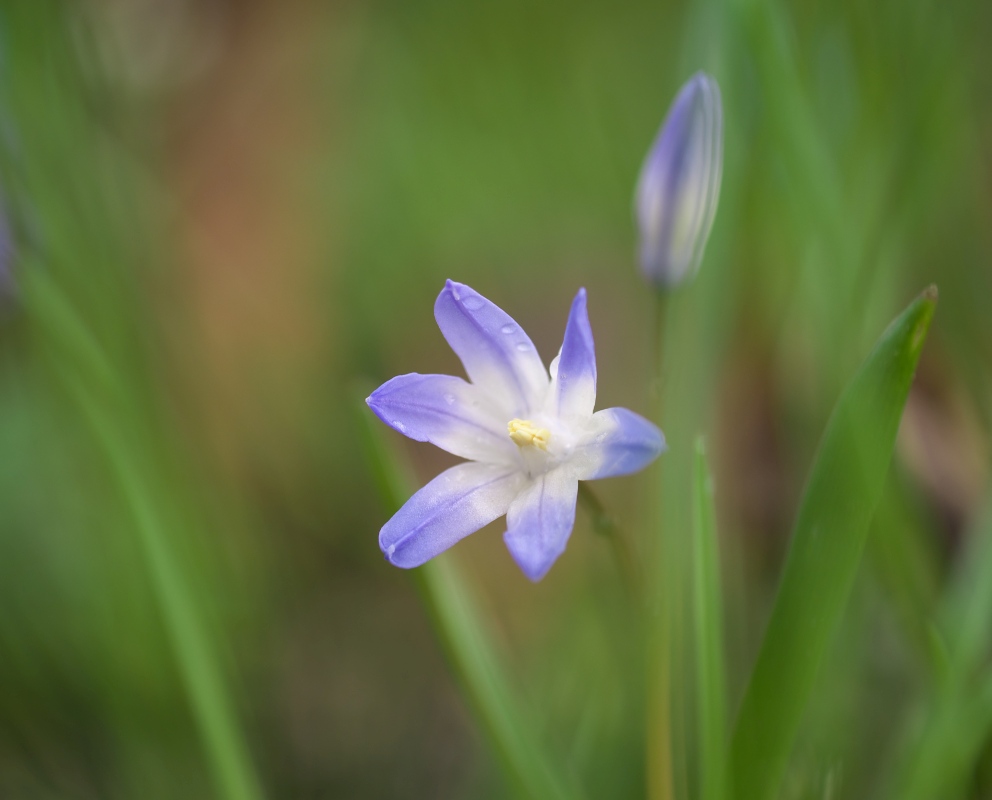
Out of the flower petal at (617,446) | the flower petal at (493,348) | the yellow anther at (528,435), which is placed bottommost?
the flower petal at (617,446)

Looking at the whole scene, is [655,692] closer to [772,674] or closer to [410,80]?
[772,674]

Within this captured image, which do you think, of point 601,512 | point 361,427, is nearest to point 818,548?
point 601,512

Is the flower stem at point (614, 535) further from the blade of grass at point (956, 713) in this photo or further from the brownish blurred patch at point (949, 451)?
the brownish blurred patch at point (949, 451)

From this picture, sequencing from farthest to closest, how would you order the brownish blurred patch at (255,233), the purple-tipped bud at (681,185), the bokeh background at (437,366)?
the brownish blurred patch at (255,233) < the bokeh background at (437,366) < the purple-tipped bud at (681,185)

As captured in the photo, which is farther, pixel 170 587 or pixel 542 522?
pixel 170 587

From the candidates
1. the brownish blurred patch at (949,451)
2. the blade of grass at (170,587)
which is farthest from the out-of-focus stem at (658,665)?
the brownish blurred patch at (949,451)

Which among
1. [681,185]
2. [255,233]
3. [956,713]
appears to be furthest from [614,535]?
[255,233]

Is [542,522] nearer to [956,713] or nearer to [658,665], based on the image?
[658,665]

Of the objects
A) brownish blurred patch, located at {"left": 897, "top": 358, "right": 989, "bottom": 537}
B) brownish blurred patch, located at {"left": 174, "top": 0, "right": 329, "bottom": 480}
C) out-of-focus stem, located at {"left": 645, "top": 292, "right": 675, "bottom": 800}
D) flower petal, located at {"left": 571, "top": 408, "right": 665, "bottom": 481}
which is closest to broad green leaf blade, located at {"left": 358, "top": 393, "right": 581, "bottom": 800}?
out-of-focus stem, located at {"left": 645, "top": 292, "right": 675, "bottom": 800}
